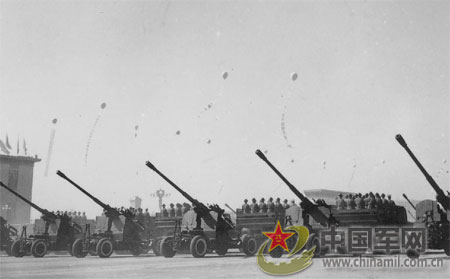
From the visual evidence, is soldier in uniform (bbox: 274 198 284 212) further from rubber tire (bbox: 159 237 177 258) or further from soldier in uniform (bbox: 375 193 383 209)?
rubber tire (bbox: 159 237 177 258)

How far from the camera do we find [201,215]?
678 inches

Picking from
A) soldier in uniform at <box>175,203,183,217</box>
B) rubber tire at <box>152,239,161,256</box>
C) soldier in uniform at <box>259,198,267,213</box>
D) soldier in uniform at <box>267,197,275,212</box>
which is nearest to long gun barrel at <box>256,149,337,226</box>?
soldier in uniform at <box>267,197,275,212</box>

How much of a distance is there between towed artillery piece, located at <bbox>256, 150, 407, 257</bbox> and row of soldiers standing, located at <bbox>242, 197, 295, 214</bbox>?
159 centimetres

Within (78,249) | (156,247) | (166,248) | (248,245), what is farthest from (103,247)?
(248,245)

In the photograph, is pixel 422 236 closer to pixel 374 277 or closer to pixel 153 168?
pixel 374 277

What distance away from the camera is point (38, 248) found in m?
19.3

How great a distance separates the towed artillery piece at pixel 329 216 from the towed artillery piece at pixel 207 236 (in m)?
1.76

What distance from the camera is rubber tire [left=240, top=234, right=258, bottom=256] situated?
16688 mm

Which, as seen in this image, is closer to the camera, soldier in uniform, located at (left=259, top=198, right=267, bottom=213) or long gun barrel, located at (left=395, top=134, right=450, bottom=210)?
long gun barrel, located at (left=395, top=134, right=450, bottom=210)

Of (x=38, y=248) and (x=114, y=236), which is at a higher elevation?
(x=114, y=236)

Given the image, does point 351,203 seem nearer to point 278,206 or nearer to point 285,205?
point 285,205

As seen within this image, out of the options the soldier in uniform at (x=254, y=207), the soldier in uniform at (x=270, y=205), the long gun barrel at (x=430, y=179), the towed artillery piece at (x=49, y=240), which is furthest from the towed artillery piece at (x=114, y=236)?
the long gun barrel at (x=430, y=179)

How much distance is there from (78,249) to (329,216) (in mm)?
9343

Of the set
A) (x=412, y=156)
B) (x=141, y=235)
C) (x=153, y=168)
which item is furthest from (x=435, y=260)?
(x=141, y=235)
